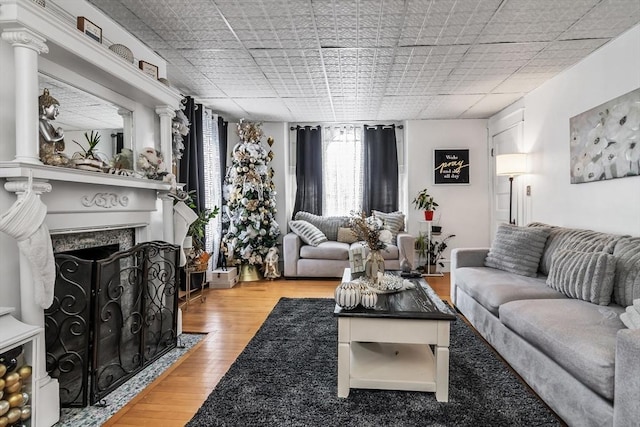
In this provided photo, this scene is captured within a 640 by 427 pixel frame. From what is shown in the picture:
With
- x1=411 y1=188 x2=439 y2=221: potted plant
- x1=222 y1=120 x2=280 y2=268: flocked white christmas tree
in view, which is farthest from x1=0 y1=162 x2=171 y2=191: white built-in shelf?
x1=411 y1=188 x2=439 y2=221: potted plant

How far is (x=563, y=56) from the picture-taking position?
333 centimetres

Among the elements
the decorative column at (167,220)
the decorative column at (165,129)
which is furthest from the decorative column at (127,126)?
the decorative column at (167,220)

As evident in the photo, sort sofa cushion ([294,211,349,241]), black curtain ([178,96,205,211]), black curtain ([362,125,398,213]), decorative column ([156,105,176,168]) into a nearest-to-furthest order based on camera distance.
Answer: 1. decorative column ([156,105,176,168])
2. black curtain ([178,96,205,211])
3. sofa cushion ([294,211,349,241])
4. black curtain ([362,125,398,213])

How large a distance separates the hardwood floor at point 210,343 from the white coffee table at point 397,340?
908 mm

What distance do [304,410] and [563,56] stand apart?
11.9 feet

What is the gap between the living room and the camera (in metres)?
2.78

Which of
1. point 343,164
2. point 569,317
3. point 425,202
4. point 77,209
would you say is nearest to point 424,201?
point 425,202

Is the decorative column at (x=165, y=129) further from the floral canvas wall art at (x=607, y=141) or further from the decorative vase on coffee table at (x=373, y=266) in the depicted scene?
the floral canvas wall art at (x=607, y=141)

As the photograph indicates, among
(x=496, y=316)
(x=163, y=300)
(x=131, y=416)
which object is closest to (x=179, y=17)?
(x=163, y=300)

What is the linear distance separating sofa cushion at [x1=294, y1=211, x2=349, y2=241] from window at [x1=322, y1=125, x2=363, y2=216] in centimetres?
33

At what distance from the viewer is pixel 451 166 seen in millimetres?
5934

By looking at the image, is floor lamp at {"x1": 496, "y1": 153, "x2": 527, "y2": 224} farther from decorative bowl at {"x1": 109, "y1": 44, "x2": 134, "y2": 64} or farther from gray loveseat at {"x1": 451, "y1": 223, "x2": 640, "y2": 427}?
decorative bowl at {"x1": 109, "y1": 44, "x2": 134, "y2": 64}

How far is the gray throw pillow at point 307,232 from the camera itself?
5561 mm

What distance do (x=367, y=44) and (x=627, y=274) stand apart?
2473 millimetres
